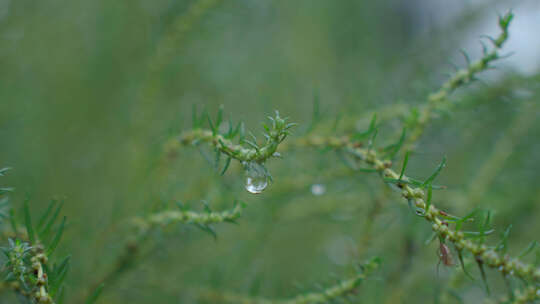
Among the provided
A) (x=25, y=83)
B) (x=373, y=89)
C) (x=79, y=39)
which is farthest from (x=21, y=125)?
(x=373, y=89)

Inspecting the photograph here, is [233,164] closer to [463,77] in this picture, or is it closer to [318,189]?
[318,189]

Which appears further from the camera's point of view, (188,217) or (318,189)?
(318,189)

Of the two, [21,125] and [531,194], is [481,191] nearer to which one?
[531,194]

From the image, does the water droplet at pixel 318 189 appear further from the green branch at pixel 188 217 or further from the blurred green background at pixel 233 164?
the green branch at pixel 188 217

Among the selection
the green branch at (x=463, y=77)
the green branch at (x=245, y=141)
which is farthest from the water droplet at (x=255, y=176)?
the green branch at (x=463, y=77)

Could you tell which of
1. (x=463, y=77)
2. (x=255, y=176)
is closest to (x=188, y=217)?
(x=255, y=176)

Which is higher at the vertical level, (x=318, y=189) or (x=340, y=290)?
(x=318, y=189)

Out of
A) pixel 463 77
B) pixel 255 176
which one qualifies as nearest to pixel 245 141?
pixel 255 176
